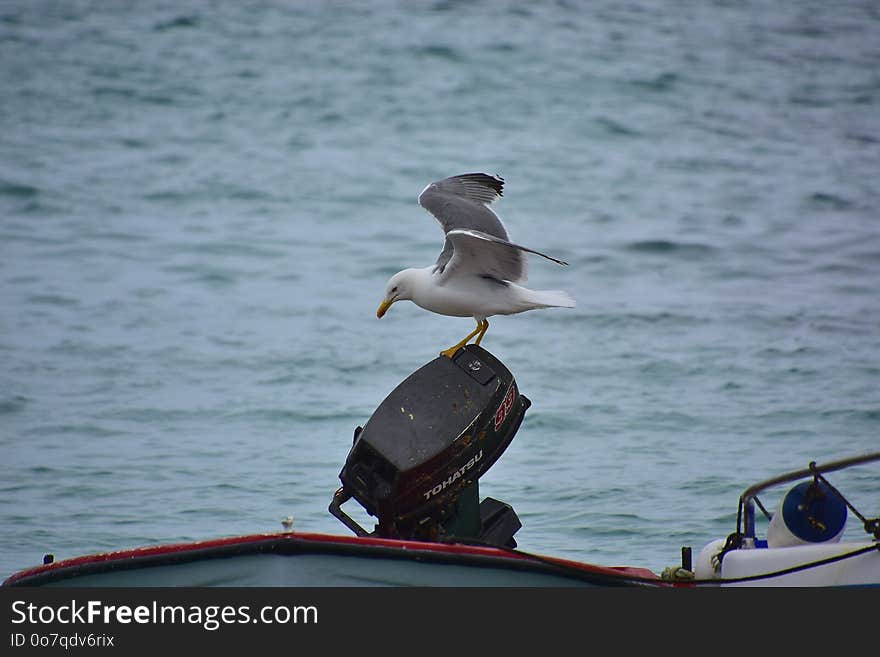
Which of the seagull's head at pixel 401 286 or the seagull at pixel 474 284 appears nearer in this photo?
the seagull at pixel 474 284

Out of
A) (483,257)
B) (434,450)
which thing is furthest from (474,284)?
(434,450)

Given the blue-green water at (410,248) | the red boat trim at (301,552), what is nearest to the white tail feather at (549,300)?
the red boat trim at (301,552)

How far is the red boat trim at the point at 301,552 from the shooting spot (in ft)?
15.8

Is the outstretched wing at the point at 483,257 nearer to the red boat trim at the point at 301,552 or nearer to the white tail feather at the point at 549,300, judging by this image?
the white tail feather at the point at 549,300

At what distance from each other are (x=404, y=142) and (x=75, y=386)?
29.1 feet

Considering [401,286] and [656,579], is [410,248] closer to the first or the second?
[401,286]

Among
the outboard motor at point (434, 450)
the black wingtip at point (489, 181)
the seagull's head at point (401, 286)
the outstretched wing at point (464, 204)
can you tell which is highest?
the black wingtip at point (489, 181)

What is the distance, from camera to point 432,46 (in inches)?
848

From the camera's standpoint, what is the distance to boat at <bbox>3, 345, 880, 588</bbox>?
15.8 ft

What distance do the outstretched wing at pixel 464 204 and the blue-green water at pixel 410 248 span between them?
1851mm

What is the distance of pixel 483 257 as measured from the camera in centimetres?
630

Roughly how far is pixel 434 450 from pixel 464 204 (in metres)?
2.10

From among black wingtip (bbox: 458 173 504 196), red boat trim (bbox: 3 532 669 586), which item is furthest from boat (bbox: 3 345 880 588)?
black wingtip (bbox: 458 173 504 196)

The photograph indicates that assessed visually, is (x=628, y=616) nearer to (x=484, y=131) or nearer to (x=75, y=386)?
(x=75, y=386)
